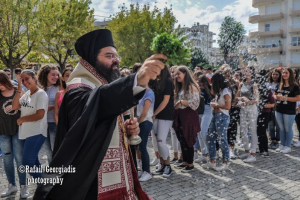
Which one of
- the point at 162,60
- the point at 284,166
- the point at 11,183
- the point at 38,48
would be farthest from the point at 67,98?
the point at 38,48

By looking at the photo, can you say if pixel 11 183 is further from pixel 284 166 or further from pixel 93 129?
pixel 284 166

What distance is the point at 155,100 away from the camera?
6328 millimetres

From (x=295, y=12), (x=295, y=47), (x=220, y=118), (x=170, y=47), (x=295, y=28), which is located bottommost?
(x=220, y=118)

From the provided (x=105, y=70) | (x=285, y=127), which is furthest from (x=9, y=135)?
(x=285, y=127)

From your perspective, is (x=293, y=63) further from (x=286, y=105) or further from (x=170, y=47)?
(x=170, y=47)

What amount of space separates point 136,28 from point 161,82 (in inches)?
923

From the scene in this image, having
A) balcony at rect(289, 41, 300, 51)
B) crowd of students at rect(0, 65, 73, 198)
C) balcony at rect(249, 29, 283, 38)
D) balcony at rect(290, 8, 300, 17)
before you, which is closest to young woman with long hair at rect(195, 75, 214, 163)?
crowd of students at rect(0, 65, 73, 198)

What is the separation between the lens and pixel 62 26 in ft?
71.8

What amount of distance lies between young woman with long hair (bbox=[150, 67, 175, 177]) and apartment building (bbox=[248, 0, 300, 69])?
44.2 meters

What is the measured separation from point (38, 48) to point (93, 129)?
21.4m

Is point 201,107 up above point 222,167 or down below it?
above

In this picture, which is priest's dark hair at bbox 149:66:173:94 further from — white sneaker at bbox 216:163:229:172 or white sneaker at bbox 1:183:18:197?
white sneaker at bbox 1:183:18:197

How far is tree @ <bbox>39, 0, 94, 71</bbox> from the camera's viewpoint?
70.2 ft

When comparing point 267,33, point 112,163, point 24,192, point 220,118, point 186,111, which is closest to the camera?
point 112,163
